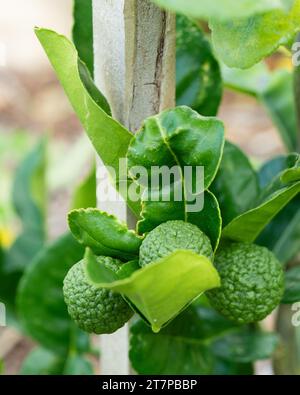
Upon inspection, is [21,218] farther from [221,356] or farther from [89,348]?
[221,356]

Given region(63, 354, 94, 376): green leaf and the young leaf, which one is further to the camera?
region(63, 354, 94, 376): green leaf

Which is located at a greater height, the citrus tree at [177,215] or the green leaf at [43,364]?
the citrus tree at [177,215]

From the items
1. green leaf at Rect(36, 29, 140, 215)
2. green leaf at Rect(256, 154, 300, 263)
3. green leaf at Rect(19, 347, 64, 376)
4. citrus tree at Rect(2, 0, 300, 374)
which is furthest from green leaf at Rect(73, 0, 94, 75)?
green leaf at Rect(19, 347, 64, 376)

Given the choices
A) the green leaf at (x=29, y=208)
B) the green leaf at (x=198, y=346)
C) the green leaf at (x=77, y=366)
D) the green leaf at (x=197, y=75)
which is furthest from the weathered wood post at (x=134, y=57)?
the green leaf at (x=29, y=208)

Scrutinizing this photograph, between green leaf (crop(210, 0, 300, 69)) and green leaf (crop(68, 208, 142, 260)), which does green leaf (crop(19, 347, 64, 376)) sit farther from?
green leaf (crop(210, 0, 300, 69))

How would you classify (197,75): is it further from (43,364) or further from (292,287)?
(43,364)

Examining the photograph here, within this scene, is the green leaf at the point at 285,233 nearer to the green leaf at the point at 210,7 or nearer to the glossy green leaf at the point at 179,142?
the glossy green leaf at the point at 179,142
